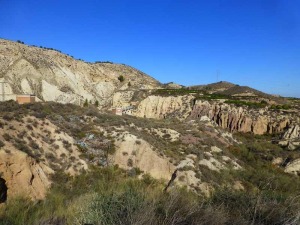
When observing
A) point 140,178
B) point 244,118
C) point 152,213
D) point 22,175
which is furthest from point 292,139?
point 152,213

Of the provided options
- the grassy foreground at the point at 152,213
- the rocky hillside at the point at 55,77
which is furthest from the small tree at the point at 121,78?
the grassy foreground at the point at 152,213

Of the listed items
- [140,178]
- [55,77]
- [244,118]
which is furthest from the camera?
[55,77]

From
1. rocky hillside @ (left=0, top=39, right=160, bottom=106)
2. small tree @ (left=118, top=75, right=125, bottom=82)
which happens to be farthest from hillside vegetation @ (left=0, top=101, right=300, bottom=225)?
small tree @ (left=118, top=75, right=125, bottom=82)

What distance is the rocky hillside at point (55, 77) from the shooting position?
57.4 meters

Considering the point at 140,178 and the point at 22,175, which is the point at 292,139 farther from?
the point at 22,175

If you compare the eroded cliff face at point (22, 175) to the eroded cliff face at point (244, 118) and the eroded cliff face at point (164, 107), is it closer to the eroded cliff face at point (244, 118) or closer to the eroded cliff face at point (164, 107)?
the eroded cliff face at point (244, 118)

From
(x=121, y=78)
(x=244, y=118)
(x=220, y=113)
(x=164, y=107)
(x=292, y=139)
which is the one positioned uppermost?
(x=121, y=78)

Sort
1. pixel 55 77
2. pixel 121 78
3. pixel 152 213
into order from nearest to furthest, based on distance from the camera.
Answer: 1. pixel 152 213
2. pixel 55 77
3. pixel 121 78

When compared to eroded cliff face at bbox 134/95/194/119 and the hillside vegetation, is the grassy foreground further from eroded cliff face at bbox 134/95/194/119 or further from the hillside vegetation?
eroded cliff face at bbox 134/95/194/119

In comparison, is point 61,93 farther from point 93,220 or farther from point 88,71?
point 93,220

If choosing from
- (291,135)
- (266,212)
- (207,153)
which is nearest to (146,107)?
(291,135)

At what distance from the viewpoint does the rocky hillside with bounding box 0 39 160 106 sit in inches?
2260

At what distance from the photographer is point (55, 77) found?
2458 inches

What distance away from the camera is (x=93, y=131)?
789 inches
